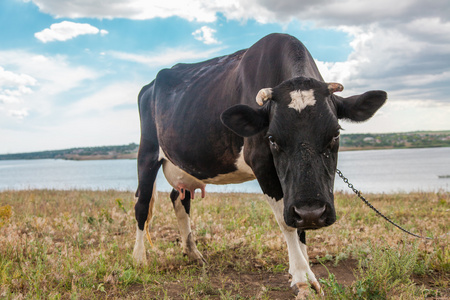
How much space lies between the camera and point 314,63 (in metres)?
4.55

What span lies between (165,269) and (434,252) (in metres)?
3.35

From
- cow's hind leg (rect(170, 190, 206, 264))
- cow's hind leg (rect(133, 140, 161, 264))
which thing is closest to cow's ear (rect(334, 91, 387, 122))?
cow's hind leg (rect(170, 190, 206, 264))

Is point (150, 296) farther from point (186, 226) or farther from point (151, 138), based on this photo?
point (151, 138)

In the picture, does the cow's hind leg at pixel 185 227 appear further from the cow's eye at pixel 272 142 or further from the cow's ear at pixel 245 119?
the cow's eye at pixel 272 142

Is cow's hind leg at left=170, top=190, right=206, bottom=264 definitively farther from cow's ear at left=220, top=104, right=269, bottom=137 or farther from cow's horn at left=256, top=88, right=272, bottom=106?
cow's horn at left=256, top=88, right=272, bottom=106

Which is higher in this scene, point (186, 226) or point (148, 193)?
point (148, 193)

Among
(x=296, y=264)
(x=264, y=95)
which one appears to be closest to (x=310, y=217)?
(x=264, y=95)

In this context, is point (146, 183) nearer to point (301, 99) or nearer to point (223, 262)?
point (223, 262)

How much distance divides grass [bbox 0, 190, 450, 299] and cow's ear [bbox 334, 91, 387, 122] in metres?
1.27

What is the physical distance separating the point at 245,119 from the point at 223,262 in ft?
8.23

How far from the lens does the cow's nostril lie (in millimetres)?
3057

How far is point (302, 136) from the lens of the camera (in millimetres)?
3303

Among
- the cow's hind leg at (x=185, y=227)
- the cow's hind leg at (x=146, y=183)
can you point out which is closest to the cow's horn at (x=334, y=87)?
the cow's hind leg at (x=185, y=227)

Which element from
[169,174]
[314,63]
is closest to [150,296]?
[169,174]
